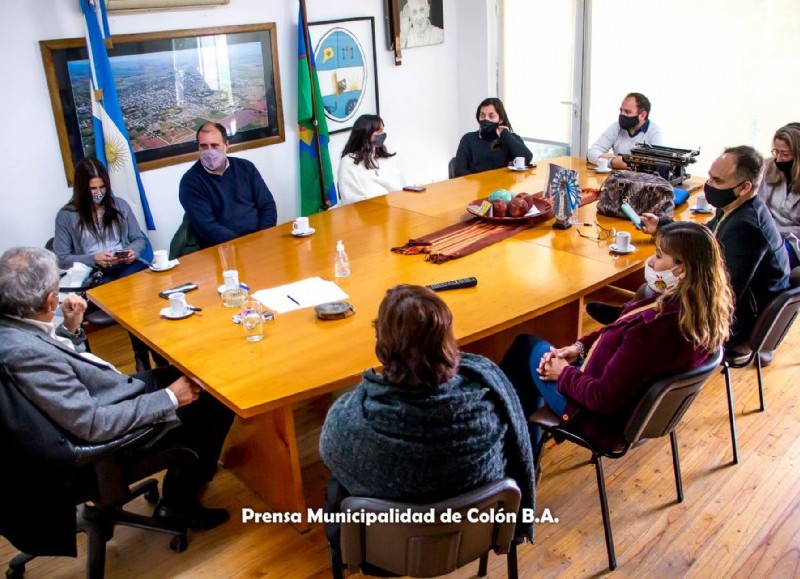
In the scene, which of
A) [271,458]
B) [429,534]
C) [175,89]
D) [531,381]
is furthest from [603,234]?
[175,89]

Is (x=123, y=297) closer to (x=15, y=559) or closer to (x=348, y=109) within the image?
(x=15, y=559)

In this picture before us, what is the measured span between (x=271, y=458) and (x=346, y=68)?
11.7 feet

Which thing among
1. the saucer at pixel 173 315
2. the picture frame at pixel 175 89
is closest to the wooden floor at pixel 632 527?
the saucer at pixel 173 315

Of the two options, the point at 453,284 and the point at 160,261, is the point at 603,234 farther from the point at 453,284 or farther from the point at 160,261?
the point at 160,261

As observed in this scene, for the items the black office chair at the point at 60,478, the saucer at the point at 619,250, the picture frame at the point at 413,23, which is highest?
the picture frame at the point at 413,23

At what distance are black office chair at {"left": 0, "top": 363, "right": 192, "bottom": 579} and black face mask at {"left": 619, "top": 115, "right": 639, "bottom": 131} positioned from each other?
3.42 m

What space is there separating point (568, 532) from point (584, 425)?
46 cm

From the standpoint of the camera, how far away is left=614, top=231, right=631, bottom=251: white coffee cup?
120 inches

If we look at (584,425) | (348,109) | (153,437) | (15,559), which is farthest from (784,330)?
(348,109)

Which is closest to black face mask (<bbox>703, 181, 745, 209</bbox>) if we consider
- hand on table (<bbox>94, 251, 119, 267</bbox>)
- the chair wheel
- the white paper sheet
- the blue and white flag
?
the white paper sheet

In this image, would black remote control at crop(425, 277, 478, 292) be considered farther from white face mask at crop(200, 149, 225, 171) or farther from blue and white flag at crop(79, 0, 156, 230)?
blue and white flag at crop(79, 0, 156, 230)

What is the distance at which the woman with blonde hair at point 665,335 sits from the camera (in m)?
1.96

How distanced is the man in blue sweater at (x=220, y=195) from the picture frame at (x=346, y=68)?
147 cm

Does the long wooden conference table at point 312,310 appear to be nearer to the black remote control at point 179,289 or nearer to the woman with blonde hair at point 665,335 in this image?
the black remote control at point 179,289
